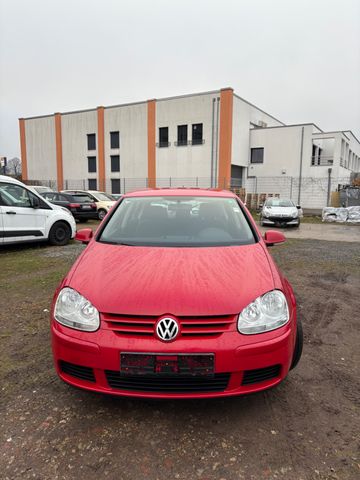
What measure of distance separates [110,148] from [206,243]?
3189 cm

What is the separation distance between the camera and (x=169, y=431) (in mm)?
2227

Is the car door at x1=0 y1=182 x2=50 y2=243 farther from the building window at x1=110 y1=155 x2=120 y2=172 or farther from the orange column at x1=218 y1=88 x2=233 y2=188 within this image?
the building window at x1=110 y1=155 x2=120 y2=172

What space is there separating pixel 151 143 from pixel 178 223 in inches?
1134

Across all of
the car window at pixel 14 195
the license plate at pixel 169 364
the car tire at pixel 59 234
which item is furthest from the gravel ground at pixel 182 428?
the car tire at pixel 59 234

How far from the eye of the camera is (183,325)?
6.90 feet

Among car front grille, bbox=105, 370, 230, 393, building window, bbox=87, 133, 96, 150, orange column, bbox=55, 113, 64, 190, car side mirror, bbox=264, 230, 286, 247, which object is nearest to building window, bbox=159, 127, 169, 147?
building window, bbox=87, 133, 96, 150

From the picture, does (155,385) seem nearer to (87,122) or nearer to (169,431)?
(169,431)

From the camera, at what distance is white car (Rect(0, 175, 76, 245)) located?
787 centimetres

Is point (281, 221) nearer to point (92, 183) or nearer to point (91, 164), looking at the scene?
point (92, 183)

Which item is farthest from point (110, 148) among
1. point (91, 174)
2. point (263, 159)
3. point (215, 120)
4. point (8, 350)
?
point (8, 350)

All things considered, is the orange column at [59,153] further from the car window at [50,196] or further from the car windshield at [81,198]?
the car windshield at [81,198]

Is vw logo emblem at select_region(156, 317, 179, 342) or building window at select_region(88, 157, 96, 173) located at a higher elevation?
building window at select_region(88, 157, 96, 173)

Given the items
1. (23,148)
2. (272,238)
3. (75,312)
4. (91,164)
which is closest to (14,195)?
(272,238)

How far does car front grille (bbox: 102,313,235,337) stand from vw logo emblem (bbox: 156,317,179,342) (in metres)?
0.03
